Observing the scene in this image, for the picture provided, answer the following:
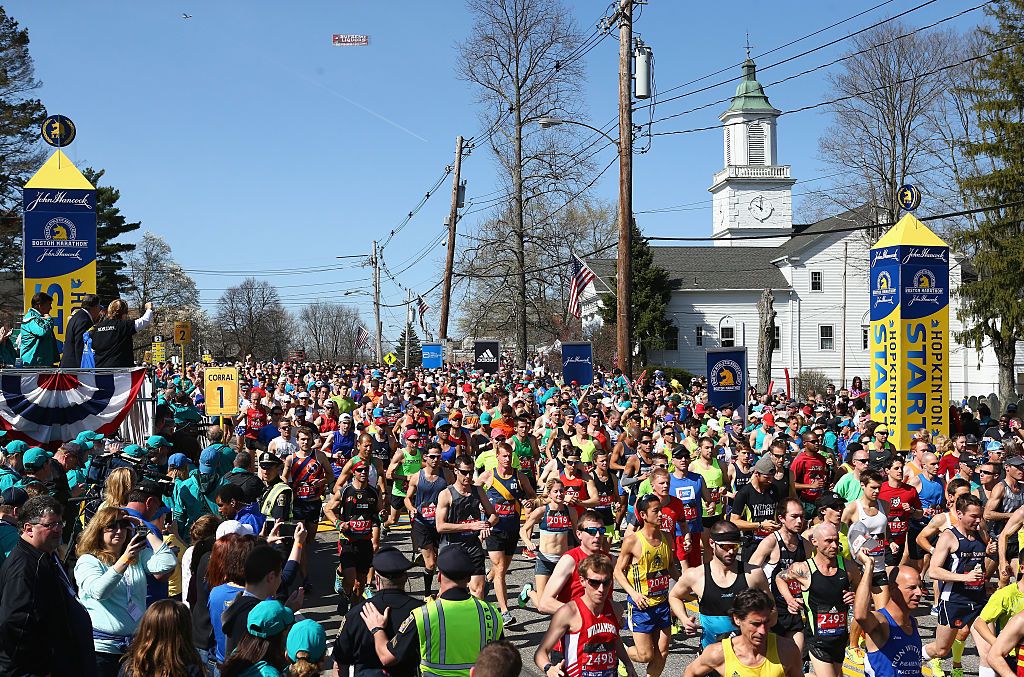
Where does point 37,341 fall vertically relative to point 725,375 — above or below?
above

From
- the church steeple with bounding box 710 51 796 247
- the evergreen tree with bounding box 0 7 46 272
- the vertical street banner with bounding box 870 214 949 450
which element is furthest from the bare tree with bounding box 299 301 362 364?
the vertical street banner with bounding box 870 214 949 450

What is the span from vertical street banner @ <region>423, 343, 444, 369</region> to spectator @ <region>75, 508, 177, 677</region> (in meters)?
27.6

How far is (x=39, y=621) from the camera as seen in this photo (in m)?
4.55

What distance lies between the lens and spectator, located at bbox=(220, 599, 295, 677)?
15.0 ft

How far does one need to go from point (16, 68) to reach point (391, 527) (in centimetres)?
3104

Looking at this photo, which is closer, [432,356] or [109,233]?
[432,356]

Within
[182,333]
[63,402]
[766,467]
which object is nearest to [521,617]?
[766,467]

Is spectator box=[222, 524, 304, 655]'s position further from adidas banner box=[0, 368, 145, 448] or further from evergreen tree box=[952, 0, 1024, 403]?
evergreen tree box=[952, 0, 1024, 403]

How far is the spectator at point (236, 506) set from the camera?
24.8ft

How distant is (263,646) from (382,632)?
0.65 m

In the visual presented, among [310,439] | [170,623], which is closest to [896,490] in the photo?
[310,439]

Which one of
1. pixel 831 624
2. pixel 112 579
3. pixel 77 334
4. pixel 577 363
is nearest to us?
pixel 112 579

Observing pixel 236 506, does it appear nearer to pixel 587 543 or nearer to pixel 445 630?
pixel 587 543

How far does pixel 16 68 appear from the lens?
37.2 meters
